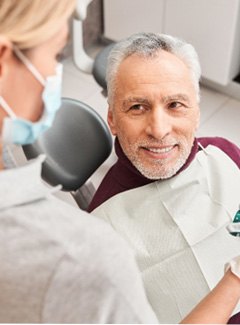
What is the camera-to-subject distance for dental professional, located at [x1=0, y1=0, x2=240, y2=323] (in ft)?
2.37

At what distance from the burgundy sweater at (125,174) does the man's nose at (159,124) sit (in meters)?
0.13

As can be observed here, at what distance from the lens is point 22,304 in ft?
2.48

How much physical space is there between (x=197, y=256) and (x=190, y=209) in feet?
0.45

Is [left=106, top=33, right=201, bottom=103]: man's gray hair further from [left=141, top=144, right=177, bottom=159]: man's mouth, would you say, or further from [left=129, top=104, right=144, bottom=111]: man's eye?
[left=141, top=144, right=177, bottom=159]: man's mouth

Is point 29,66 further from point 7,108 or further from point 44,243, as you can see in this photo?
point 44,243

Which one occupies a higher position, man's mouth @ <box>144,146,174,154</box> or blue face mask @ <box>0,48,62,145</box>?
blue face mask @ <box>0,48,62,145</box>

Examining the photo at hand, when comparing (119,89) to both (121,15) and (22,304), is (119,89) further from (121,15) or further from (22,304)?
(121,15)

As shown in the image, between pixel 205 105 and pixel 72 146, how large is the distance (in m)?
1.40

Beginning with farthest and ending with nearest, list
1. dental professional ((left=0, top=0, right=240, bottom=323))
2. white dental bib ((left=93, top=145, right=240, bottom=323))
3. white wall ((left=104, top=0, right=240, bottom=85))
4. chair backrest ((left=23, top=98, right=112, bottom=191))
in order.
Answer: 1. white wall ((left=104, top=0, right=240, bottom=85))
2. chair backrest ((left=23, top=98, right=112, bottom=191))
3. white dental bib ((left=93, top=145, right=240, bottom=323))
4. dental professional ((left=0, top=0, right=240, bottom=323))

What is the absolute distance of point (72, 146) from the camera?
1.81m

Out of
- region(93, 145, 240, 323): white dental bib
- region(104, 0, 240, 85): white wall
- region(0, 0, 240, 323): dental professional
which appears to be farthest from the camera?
region(104, 0, 240, 85): white wall

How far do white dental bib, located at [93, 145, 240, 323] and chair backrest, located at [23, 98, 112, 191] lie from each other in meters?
0.35

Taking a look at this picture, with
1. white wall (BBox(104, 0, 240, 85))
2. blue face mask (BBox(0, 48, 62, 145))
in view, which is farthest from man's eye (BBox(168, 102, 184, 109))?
white wall (BBox(104, 0, 240, 85))

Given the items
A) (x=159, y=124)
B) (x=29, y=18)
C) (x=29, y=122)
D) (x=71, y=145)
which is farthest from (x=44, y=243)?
(x=71, y=145)
